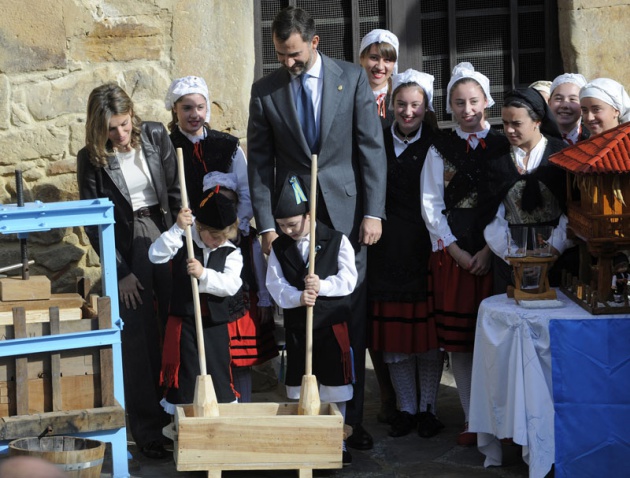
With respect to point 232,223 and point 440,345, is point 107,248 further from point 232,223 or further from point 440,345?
point 440,345

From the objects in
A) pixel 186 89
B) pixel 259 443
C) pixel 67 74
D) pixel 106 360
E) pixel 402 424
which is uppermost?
pixel 67 74

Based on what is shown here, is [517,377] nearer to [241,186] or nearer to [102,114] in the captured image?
[241,186]

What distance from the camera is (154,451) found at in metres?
4.82

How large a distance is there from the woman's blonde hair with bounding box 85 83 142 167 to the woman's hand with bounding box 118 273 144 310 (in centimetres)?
54

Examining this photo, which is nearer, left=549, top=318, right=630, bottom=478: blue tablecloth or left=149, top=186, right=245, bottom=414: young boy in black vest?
left=549, top=318, right=630, bottom=478: blue tablecloth

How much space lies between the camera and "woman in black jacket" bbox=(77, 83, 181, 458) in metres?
4.76

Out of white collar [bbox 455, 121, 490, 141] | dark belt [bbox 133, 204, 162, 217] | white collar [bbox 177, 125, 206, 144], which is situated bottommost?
dark belt [bbox 133, 204, 162, 217]

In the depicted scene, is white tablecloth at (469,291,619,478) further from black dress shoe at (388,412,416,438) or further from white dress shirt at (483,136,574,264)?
black dress shoe at (388,412,416,438)

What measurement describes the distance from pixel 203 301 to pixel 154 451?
30.6 inches

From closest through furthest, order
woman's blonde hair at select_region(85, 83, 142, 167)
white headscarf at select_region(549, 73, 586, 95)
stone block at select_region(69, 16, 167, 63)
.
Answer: woman's blonde hair at select_region(85, 83, 142, 167) < white headscarf at select_region(549, 73, 586, 95) < stone block at select_region(69, 16, 167, 63)

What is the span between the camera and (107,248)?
429 cm

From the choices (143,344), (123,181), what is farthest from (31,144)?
(143,344)

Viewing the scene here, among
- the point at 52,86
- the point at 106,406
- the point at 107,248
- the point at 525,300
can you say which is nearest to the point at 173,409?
the point at 106,406

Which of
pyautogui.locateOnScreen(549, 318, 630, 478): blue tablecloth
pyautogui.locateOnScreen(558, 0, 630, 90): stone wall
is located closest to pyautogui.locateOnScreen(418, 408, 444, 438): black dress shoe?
pyautogui.locateOnScreen(549, 318, 630, 478): blue tablecloth
